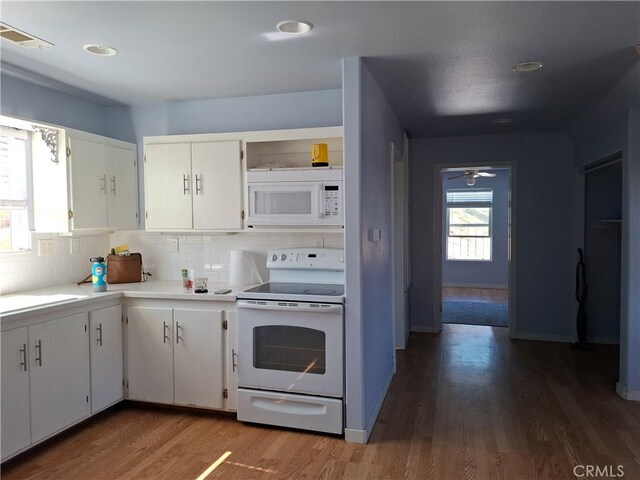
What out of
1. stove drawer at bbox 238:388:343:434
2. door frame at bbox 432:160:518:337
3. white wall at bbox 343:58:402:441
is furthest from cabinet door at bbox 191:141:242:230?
door frame at bbox 432:160:518:337

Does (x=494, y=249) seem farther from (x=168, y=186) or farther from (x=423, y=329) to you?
(x=168, y=186)

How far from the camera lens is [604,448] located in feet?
9.09

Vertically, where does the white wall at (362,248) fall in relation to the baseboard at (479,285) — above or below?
above

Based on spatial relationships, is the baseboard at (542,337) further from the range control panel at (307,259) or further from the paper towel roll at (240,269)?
the paper towel roll at (240,269)

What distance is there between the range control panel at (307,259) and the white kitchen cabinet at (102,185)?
1.32m

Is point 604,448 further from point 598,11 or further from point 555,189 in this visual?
point 555,189

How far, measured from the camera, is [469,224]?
958 cm

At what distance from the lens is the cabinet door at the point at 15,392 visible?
2488 millimetres

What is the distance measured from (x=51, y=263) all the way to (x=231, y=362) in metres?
1.63

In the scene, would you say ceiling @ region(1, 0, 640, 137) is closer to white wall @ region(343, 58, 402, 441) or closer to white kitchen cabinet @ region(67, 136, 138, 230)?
white wall @ region(343, 58, 402, 441)

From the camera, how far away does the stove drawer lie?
2.90 meters

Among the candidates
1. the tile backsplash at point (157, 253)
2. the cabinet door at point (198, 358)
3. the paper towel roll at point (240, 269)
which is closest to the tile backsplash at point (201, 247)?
the tile backsplash at point (157, 253)

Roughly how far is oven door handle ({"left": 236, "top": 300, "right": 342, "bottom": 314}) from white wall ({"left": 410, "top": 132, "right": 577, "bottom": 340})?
3366mm

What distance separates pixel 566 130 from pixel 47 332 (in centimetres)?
517
